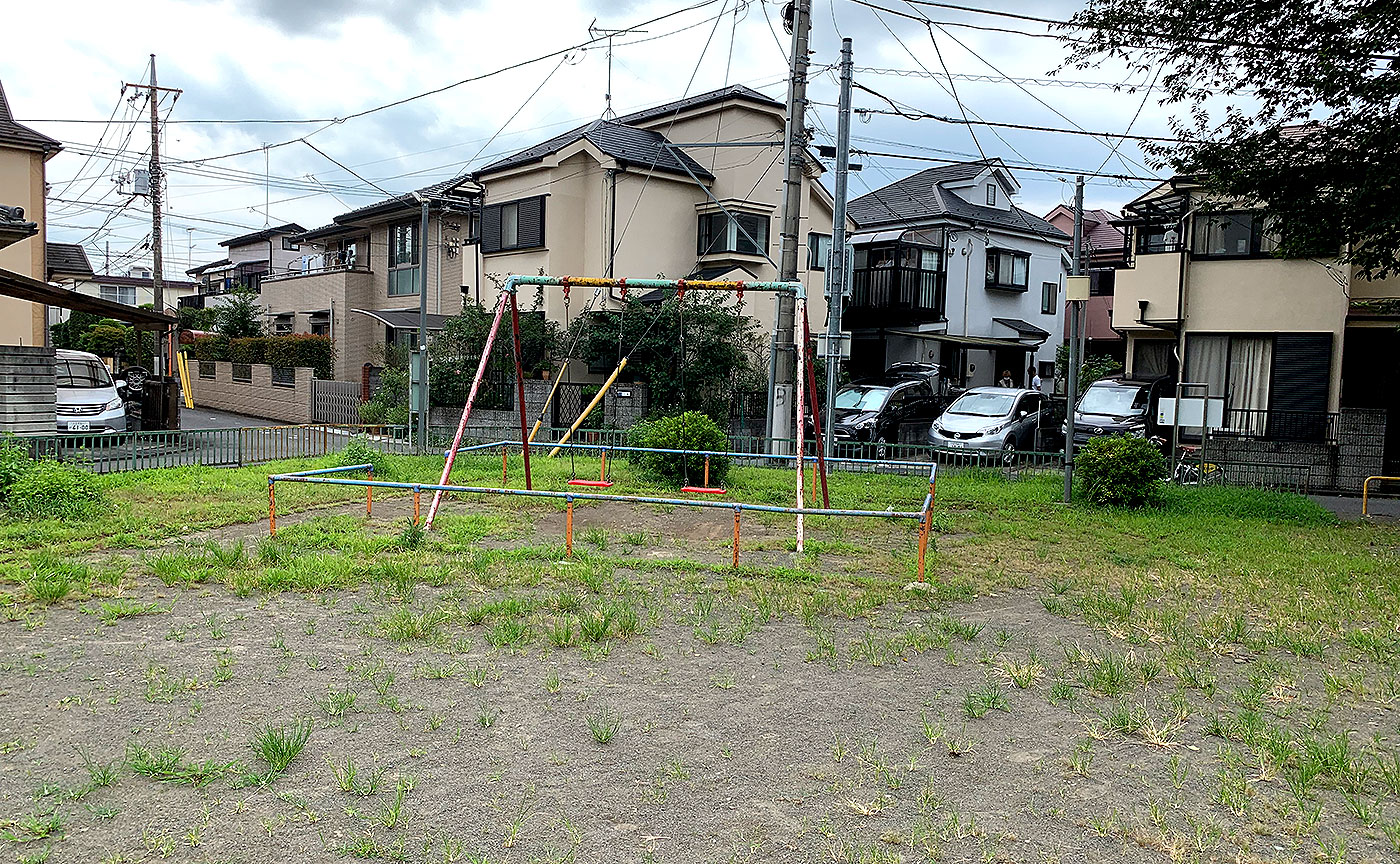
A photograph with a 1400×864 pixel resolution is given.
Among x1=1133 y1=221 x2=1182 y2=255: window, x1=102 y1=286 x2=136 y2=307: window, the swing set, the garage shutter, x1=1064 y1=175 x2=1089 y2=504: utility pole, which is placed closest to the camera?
the swing set

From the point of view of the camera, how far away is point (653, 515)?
12.5 m

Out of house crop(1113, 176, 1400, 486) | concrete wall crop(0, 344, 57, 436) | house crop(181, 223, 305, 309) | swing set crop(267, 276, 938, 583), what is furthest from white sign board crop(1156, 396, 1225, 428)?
house crop(181, 223, 305, 309)

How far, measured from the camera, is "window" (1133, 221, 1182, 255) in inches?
826

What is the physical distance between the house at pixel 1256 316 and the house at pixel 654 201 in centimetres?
853

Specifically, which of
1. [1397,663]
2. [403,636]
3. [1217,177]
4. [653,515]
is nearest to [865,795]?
[403,636]

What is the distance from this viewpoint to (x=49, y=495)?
11047 mm

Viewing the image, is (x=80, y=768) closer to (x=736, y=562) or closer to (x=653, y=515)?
(x=736, y=562)

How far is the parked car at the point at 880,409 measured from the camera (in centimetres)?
2131

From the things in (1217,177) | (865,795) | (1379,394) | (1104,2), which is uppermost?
(1104,2)

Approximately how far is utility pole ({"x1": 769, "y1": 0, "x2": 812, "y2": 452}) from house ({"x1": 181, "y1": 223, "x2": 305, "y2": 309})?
29.9 m

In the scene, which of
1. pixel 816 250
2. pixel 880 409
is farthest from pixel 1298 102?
pixel 816 250

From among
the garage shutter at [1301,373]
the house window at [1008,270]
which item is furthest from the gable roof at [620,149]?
the garage shutter at [1301,373]

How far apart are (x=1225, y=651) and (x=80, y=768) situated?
6.80 metres

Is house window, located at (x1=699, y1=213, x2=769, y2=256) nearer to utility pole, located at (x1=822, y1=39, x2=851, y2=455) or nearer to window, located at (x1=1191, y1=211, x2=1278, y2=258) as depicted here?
utility pole, located at (x1=822, y1=39, x2=851, y2=455)
